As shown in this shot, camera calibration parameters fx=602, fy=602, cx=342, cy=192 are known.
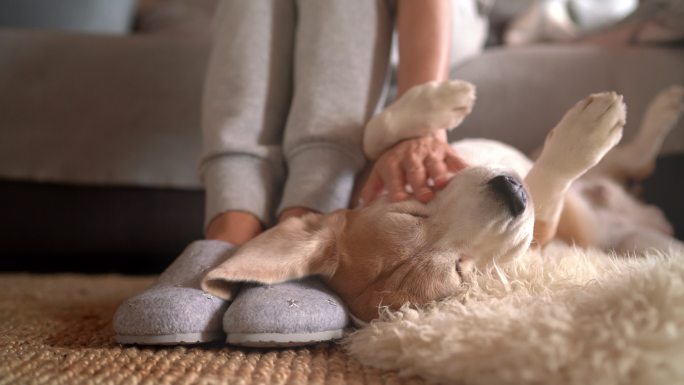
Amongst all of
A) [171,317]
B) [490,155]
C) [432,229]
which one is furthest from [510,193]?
[171,317]

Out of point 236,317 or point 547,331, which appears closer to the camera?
point 547,331

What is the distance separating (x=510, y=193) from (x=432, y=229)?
113 millimetres

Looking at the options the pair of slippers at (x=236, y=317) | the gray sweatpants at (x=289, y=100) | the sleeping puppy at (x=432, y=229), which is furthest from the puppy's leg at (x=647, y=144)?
the pair of slippers at (x=236, y=317)

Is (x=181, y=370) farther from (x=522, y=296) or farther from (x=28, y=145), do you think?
(x=28, y=145)

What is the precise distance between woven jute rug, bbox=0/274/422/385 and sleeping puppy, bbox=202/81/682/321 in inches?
4.1

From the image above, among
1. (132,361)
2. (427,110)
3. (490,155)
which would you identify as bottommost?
(132,361)

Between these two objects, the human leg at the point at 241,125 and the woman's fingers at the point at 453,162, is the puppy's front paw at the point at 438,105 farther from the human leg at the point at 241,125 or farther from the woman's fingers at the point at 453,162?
the human leg at the point at 241,125

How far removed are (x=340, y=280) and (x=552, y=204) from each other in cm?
36

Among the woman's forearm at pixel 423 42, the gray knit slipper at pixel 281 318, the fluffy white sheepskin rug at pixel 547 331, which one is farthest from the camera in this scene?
the woman's forearm at pixel 423 42

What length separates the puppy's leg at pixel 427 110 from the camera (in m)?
0.97

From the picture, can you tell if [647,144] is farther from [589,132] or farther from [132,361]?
[132,361]

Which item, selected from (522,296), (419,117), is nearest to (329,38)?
(419,117)

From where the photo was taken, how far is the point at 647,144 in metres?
1.36

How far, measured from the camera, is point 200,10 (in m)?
2.20
